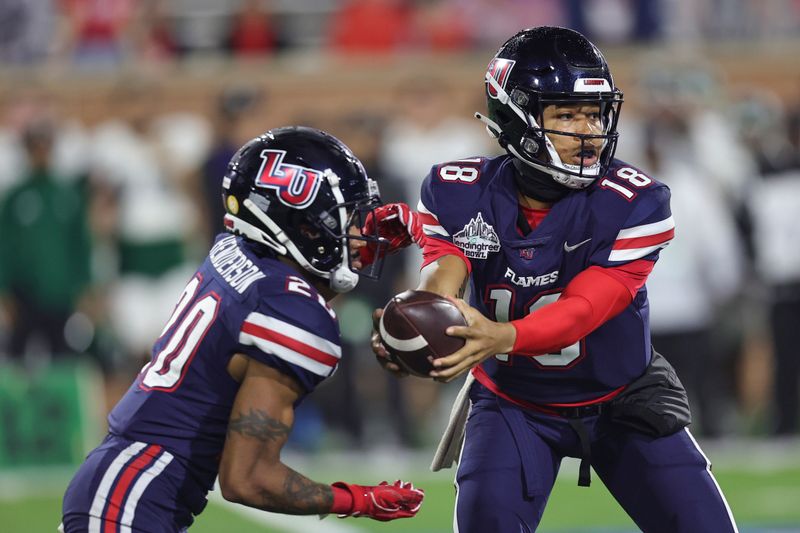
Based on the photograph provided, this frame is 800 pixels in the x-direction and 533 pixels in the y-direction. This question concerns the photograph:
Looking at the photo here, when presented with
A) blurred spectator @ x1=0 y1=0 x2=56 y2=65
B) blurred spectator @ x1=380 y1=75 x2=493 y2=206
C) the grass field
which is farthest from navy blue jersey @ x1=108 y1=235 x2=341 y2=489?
blurred spectator @ x1=0 y1=0 x2=56 y2=65

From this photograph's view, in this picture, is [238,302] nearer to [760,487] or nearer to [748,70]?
[760,487]

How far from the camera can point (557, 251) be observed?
11.9ft

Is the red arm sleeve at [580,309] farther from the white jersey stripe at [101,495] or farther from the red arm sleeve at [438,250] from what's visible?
the white jersey stripe at [101,495]

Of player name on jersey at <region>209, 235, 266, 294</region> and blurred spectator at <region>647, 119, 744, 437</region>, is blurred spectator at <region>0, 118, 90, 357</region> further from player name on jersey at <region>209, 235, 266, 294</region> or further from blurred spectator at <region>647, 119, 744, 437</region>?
player name on jersey at <region>209, 235, 266, 294</region>

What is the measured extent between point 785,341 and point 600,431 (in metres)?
4.98

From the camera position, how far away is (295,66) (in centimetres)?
898

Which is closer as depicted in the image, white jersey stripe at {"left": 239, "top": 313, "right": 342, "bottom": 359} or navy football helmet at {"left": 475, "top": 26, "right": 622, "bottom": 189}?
white jersey stripe at {"left": 239, "top": 313, "right": 342, "bottom": 359}

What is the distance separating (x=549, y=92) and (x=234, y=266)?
1057 millimetres

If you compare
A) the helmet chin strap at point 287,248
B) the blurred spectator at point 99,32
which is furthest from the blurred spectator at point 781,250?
the helmet chin strap at point 287,248

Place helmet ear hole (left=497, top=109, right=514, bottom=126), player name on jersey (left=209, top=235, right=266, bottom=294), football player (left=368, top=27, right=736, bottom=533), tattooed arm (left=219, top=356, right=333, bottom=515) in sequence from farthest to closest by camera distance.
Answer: helmet ear hole (left=497, top=109, right=514, bottom=126)
football player (left=368, top=27, right=736, bottom=533)
player name on jersey (left=209, top=235, right=266, bottom=294)
tattooed arm (left=219, top=356, right=333, bottom=515)

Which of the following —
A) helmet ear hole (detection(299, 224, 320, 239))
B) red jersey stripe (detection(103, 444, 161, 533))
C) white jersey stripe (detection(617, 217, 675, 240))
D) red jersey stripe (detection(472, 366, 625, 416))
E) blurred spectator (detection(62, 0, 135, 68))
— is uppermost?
helmet ear hole (detection(299, 224, 320, 239))

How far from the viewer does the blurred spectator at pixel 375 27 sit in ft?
30.8

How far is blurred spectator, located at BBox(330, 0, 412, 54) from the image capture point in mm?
9375

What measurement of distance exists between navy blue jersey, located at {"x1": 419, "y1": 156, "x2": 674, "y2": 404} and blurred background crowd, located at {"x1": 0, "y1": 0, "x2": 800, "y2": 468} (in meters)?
4.25
